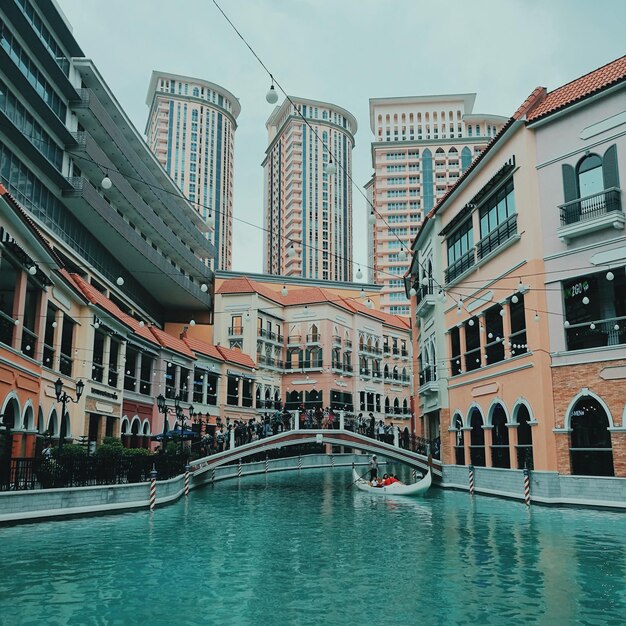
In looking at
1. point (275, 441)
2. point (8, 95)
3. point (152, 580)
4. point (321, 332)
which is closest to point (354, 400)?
point (321, 332)

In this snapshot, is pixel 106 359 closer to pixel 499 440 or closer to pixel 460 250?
pixel 460 250

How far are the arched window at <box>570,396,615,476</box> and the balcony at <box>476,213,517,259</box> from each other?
22.5ft

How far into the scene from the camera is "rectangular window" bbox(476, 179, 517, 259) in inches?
1004

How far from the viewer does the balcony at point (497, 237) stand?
25188 millimetres

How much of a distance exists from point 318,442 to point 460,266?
39.5ft

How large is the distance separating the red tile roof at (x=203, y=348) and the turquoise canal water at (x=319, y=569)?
24.1m

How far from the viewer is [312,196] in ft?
400

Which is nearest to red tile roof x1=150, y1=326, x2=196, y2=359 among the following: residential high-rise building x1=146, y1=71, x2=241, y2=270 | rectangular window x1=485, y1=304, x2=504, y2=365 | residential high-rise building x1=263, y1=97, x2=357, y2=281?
rectangular window x1=485, y1=304, x2=504, y2=365

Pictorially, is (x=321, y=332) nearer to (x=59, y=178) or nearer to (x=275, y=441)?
(x=275, y=441)

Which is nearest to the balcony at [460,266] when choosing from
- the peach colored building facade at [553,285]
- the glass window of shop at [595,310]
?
the peach colored building facade at [553,285]

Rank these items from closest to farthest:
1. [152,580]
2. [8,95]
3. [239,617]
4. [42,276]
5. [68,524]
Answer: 1. [239,617]
2. [152,580]
3. [68,524]
4. [42,276]
5. [8,95]

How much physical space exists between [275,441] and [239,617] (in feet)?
83.3

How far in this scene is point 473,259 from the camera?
95.9 feet

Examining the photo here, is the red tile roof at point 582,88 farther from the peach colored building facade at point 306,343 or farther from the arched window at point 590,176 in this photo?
the peach colored building facade at point 306,343
